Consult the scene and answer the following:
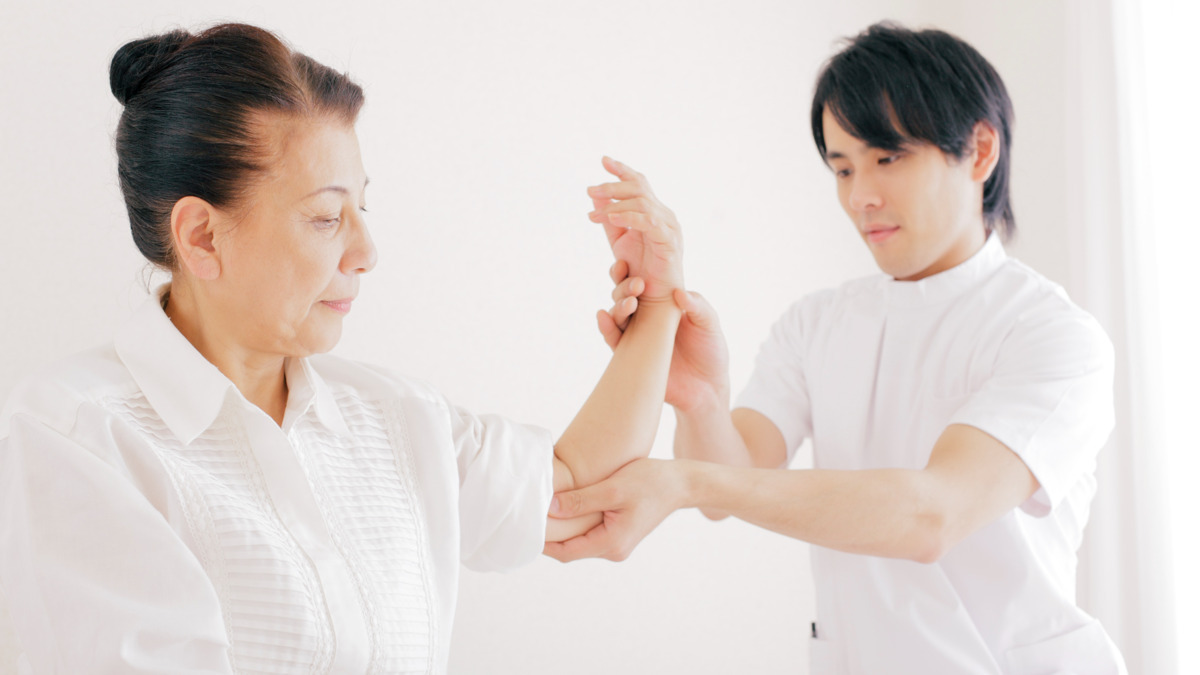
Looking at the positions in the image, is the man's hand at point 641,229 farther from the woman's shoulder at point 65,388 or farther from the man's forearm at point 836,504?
the woman's shoulder at point 65,388

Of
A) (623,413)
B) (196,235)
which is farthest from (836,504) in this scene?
(196,235)

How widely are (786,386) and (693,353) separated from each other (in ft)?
0.86

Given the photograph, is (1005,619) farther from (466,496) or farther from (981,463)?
(466,496)

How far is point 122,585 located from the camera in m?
0.95

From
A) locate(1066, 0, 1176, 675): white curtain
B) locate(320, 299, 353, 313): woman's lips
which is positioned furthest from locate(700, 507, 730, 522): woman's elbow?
locate(1066, 0, 1176, 675): white curtain

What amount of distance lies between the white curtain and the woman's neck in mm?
2189

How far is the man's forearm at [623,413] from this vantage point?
4.97 ft

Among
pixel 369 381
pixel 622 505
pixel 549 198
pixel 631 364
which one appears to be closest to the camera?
pixel 369 381

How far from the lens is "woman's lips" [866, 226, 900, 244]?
1694 millimetres

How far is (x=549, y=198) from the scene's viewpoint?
2.48 metres

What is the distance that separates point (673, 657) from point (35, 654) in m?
1.98

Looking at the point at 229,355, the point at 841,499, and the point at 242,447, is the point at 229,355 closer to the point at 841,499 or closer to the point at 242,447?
the point at 242,447

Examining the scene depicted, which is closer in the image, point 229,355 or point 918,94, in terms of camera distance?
point 229,355

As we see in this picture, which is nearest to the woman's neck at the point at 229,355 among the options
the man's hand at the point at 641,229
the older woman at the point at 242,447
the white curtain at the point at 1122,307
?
the older woman at the point at 242,447
